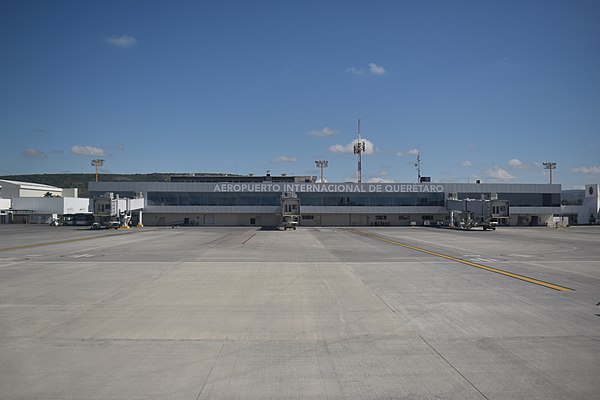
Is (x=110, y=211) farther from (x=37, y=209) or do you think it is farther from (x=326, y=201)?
(x=326, y=201)

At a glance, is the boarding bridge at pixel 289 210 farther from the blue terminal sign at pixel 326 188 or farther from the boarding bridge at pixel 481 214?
the boarding bridge at pixel 481 214

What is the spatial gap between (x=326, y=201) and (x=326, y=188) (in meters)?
2.65

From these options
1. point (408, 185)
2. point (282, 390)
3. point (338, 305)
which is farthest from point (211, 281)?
point (408, 185)

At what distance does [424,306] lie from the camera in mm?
13258

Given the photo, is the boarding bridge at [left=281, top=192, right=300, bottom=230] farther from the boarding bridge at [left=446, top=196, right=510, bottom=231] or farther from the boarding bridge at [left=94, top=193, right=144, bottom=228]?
the boarding bridge at [left=446, top=196, right=510, bottom=231]

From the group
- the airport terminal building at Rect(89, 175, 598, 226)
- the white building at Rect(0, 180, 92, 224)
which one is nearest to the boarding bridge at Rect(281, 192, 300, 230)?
the airport terminal building at Rect(89, 175, 598, 226)

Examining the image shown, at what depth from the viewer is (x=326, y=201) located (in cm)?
8412

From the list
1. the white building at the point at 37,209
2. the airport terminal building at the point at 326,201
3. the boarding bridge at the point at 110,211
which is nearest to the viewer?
the boarding bridge at the point at 110,211

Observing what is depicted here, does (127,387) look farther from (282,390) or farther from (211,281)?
(211,281)

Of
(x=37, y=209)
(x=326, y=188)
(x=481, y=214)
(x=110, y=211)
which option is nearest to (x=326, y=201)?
(x=326, y=188)

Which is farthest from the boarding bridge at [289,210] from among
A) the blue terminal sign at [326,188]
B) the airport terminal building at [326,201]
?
the blue terminal sign at [326,188]

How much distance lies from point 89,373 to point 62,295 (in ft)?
27.2

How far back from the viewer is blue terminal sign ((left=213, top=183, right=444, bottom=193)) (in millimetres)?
83688

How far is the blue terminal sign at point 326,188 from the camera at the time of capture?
83.7 metres
